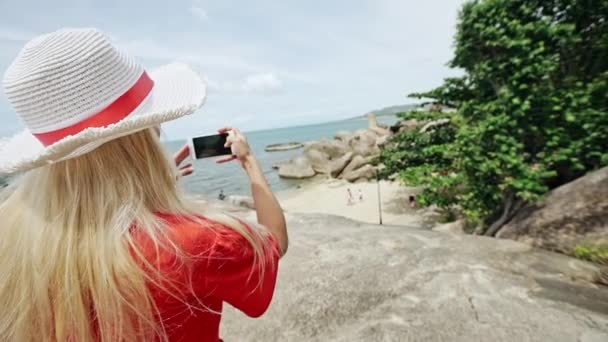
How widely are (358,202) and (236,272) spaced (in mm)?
17229

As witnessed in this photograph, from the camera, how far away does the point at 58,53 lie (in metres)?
0.88

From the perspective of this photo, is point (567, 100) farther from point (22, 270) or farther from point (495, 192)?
point (22, 270)

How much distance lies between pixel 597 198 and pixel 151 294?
7.93m

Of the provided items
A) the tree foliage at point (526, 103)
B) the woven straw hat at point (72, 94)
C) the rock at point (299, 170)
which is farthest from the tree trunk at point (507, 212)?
the rock at point (299, 170)

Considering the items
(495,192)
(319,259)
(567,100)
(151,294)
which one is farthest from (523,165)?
(151,294)

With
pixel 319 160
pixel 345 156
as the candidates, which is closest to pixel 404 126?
pixel 345 156

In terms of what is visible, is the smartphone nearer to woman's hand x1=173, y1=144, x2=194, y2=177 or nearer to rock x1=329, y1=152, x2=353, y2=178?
woman's hand x1=173, y1=144, x2=194, y2=177

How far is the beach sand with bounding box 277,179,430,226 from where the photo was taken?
1422 cm

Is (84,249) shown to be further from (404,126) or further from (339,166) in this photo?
(339,166)

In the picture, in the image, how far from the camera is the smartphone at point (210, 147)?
1562mm

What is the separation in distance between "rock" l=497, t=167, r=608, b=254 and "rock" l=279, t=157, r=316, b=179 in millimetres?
23398

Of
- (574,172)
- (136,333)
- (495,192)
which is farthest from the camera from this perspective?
(574,172)

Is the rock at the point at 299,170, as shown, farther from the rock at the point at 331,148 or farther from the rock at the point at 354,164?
the rock at the point at 354,164

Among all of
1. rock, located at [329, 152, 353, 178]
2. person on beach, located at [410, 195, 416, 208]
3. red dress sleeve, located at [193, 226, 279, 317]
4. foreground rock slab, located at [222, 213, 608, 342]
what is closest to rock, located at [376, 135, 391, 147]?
person on beach, located at [410, 195, 416, 208]
